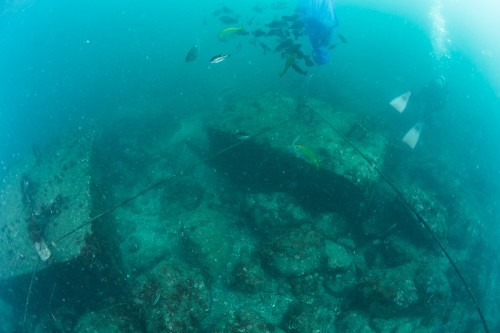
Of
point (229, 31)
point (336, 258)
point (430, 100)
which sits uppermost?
point (229, 31)

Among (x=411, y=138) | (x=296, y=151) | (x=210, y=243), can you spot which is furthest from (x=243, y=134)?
(x=411, y=138)

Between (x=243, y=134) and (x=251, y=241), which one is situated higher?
(x=243, y=134)

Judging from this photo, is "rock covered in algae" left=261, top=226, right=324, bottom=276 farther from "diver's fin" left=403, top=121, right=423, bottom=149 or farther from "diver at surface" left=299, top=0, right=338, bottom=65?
"diver's fin" left=403, top=121, right=423, bottom=149

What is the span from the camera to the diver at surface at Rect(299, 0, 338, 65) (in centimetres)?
585

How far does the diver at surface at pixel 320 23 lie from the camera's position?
230 inches

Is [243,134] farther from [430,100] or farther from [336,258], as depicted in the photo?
[430,100]

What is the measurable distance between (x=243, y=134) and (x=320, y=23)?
271cm

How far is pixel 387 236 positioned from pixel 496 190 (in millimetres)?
11820

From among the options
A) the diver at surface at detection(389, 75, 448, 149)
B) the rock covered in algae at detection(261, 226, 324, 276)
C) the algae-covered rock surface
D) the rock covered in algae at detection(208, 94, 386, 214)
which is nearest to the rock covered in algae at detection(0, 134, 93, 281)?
the algae-covered rock surface

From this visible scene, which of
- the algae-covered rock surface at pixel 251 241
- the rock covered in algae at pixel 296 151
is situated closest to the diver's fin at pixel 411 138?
the algae-covered rock surface at pixel 251 241

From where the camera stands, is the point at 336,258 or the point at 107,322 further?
the point at 336,258

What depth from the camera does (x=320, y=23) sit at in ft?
19.2

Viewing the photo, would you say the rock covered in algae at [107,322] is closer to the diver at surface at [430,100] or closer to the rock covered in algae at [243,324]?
the rock covered in algae at [243,324]

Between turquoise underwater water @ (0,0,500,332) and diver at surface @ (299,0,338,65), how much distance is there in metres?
2.13
